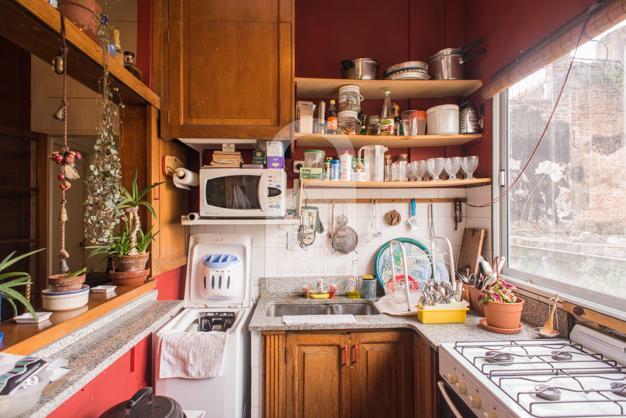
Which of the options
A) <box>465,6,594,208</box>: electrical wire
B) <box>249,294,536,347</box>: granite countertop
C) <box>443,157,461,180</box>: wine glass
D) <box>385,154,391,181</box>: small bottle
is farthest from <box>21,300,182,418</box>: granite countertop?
<box>465,6,594,208</box>: electrical wire

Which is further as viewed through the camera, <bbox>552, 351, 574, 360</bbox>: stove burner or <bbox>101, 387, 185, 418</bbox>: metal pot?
<bbox>552, 351, 574, 360</bbox>: stove burner

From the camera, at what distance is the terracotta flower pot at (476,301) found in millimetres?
1726

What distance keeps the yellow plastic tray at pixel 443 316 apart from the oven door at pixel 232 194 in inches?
42.2

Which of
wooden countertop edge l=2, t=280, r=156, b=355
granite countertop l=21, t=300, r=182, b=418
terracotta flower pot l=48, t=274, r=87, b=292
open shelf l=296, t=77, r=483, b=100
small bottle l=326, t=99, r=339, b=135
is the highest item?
open shelf l=296, t=77, r=483, b=100

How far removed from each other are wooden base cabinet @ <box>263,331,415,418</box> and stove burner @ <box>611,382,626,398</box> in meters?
0.82

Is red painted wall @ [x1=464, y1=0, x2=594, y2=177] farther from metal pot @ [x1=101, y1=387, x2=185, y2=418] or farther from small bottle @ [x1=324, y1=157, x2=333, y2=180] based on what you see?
metal pot @ [x1=101, y1=387, x2=185, y2=418]

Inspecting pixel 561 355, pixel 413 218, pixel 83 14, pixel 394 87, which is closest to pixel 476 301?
pixel 561 355

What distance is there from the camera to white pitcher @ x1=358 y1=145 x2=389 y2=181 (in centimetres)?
202

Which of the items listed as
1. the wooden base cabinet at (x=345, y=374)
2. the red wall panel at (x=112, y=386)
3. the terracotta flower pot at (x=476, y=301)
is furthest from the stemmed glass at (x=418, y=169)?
the red wall panel at (x=112, y=386)

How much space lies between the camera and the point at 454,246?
2234mm

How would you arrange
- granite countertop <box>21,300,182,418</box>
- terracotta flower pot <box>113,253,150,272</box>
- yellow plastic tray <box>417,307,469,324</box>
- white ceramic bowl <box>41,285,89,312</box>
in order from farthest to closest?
yellow plastic tray <box>417,307,469,324</box>
terracotta flower pot <box>113,253,150,272</box>
white ceramic bowl <box>41,285,89,312</box>
granite countertop <box>21,300,182,418</box>

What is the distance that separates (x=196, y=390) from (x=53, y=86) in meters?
2.49

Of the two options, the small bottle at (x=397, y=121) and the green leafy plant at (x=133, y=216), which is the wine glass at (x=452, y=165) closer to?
the small bottle at (x=397, y=121)

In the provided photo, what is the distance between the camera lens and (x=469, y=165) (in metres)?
1.95
